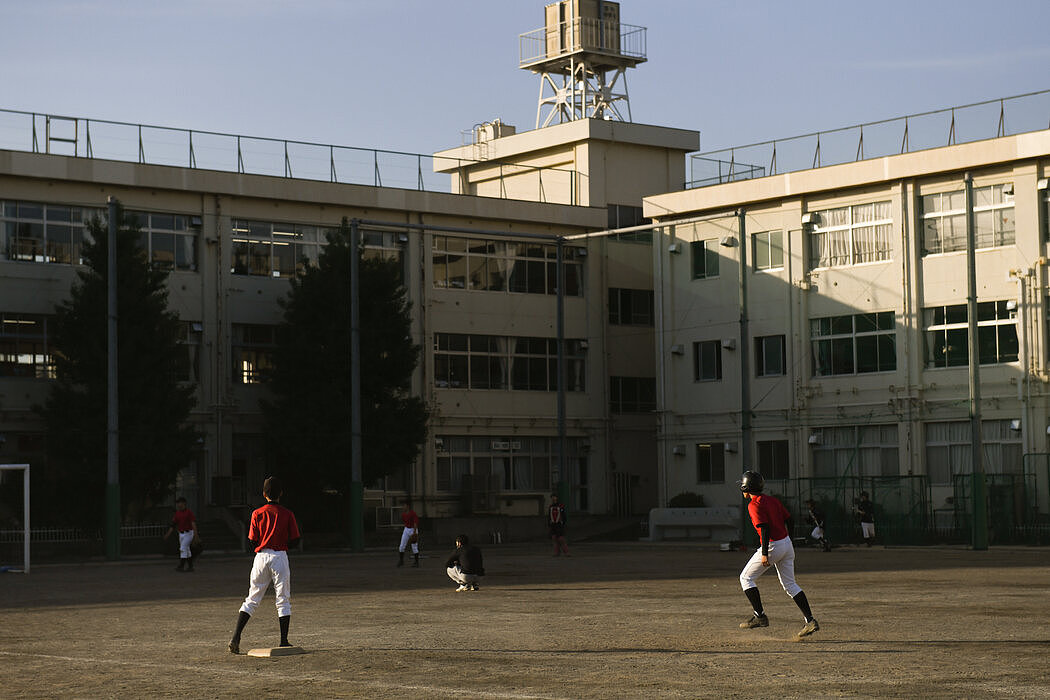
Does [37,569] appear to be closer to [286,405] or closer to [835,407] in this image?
[286,405]

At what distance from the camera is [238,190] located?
154 feet

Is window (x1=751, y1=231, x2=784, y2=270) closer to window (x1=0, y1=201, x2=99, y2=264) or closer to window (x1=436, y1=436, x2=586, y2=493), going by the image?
window (x1=436, y1=436, x2=586, y2=493)

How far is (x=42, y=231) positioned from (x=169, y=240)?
398 centimetres

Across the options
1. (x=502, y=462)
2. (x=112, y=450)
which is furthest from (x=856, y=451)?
(x=112, y=450)

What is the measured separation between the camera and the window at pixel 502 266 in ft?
169

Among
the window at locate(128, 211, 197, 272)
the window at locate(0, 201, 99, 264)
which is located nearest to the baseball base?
the window at locate(0, 201, 99, 264)

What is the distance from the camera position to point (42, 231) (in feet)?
144

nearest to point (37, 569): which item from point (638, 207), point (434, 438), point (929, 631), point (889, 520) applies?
point (434, 438)

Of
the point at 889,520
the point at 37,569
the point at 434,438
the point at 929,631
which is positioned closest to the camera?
the point at 929,631

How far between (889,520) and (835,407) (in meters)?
7.84

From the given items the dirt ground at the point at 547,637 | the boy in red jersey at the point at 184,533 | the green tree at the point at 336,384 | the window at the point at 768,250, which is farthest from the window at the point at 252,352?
the dirt ground at the point at 547,637

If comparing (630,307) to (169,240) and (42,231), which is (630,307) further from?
(42,231)

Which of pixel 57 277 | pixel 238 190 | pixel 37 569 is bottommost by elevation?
pixel 37 569

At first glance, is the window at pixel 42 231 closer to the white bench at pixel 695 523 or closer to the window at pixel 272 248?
the window at pixel 272 248
